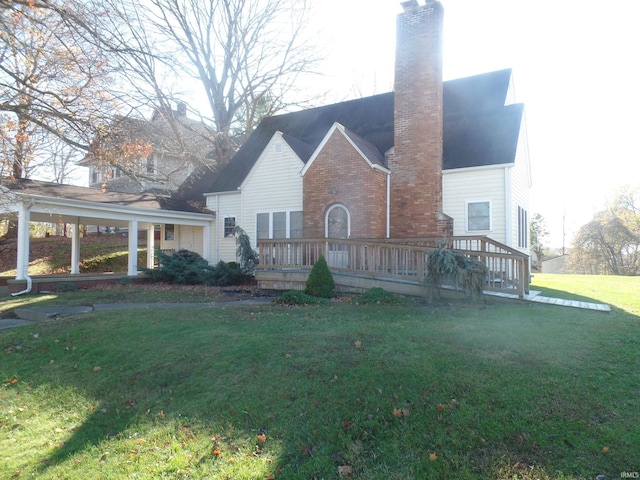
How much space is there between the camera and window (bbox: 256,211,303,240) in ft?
51.1

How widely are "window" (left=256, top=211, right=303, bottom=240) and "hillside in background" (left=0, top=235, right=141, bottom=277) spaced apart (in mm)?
8474

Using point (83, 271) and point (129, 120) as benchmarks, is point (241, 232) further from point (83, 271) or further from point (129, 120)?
point (83, 271)

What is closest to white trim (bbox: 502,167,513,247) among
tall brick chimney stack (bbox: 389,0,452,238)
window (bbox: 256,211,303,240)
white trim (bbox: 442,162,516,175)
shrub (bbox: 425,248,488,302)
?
white trim (bbox: 442,162,516,175)

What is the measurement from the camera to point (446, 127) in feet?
49.1

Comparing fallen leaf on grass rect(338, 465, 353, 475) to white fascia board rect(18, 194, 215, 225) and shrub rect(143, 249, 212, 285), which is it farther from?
white fascia board rect(18, 194, 215, 225)

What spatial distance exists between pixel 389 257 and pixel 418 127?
4988mm

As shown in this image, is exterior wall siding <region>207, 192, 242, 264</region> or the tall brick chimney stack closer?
the tall brick chimney stack

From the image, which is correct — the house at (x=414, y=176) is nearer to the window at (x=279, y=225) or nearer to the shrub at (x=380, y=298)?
the window at (x=279, y=225)

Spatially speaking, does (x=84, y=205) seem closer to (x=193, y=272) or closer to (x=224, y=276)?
(x=193, y=272)

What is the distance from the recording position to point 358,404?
3.95 metres

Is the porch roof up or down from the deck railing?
up

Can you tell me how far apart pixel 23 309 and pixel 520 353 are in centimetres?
1028

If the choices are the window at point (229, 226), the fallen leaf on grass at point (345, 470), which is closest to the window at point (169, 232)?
the window at point (229, 226)

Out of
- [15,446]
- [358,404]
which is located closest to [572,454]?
[358,404]
